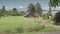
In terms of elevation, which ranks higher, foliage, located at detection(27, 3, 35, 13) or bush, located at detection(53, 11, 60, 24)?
foliage, located at detection(27, 3, 35, 13)

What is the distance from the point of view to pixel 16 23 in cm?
153

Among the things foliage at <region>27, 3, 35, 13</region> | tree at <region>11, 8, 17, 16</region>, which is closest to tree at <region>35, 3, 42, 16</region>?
foliage at <region>27, 3, 35, 13</region>

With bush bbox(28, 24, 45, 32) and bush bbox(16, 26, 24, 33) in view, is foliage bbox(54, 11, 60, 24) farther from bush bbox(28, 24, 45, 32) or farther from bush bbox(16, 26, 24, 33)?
bush bbox(16, 26, 24, 33)

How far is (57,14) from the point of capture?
1591mm

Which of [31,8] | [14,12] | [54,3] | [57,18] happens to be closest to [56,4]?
[54,3]

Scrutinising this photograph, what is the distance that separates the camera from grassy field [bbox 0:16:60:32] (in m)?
1.51

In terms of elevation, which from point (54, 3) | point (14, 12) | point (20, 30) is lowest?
point (20, 30)

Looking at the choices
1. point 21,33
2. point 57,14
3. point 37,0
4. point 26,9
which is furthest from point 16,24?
point 57,14

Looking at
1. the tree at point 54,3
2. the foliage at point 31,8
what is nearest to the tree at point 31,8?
the foliage at point 31,8

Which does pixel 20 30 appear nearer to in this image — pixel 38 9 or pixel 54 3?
pixel 38 9

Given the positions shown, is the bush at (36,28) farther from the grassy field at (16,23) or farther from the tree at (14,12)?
Answer: the tree at (14,12)

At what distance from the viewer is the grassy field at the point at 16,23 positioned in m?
1.51

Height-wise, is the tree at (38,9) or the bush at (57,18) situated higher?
the tree at (38,9)

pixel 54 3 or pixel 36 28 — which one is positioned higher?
pixel 54 3
